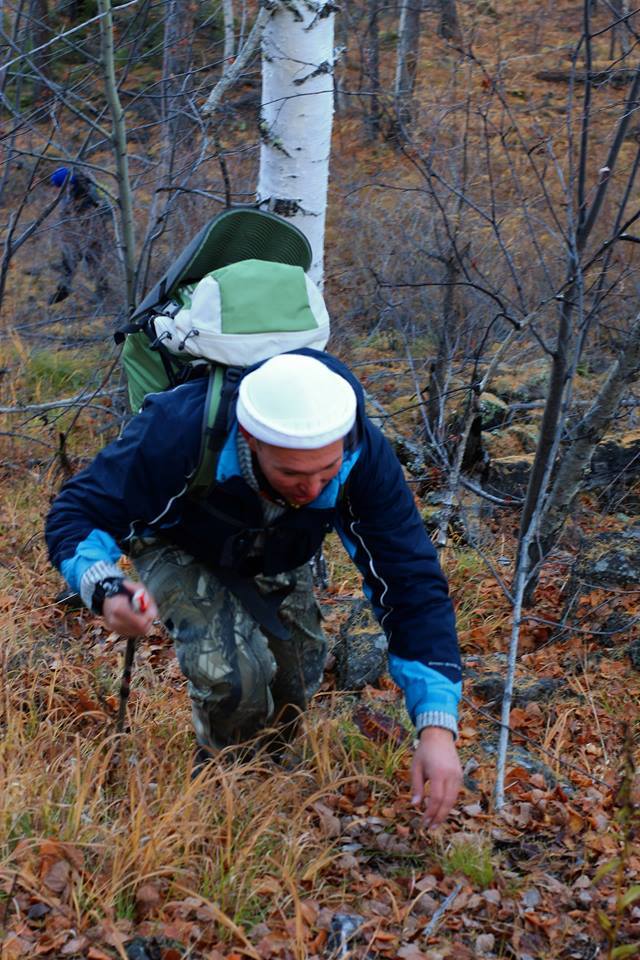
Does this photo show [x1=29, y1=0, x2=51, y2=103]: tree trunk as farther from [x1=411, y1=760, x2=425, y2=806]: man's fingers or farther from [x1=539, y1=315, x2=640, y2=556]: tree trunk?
[x1=411, y1=760, x2=425, y2=806]: man's fingers

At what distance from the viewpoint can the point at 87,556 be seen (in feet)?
8.72

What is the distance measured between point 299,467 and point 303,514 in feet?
1.29

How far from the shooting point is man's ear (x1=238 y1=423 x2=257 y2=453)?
260cm

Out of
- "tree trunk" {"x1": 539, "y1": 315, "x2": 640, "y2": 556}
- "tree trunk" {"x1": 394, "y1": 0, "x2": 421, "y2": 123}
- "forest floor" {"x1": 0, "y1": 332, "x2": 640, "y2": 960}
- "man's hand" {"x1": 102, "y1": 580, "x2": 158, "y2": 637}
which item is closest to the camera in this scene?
"man's hand" {"x1": 102, "y1": 580, "x2": 158, "y2": 637}

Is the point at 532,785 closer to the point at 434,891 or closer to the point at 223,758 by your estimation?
the point at 434,891

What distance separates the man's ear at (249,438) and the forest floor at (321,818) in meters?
1.14

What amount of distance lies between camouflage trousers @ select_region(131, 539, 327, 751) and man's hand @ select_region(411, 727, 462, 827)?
0.79 m

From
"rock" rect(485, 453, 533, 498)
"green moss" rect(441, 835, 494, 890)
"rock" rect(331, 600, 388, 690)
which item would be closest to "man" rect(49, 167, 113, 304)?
"rock" rect(485, 453, 533, 498)

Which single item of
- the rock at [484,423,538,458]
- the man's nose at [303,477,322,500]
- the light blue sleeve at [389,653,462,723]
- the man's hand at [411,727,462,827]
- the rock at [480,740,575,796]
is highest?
the man's nose at [303,477,322,500]

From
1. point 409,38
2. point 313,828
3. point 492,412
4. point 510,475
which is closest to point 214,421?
point 313,828

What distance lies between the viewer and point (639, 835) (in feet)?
10.7

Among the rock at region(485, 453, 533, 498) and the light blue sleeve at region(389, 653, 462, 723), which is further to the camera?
the rock at region(485, 453, 533, 498)

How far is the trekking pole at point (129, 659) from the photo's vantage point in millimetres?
2475

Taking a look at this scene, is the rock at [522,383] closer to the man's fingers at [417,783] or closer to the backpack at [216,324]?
the backpack at [216,324]
